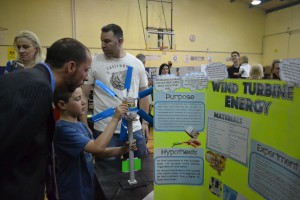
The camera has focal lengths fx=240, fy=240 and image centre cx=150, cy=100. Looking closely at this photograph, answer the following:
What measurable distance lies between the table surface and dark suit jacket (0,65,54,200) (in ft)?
1.15

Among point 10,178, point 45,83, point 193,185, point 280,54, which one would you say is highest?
point 280,54

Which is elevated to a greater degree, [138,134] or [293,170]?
[293,170]

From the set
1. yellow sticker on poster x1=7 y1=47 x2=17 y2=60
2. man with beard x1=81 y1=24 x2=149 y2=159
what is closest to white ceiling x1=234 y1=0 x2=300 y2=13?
yellow sticker on poster x1=7 y1=47 x2=17 y2=60

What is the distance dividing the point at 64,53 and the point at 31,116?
1.02 feet

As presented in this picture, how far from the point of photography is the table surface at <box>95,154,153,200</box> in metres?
1.08

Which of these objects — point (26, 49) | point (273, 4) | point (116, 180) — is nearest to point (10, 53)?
point (26, 49)

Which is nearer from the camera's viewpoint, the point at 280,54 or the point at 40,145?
the point at 40,145

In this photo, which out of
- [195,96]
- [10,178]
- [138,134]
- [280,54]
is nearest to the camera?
[10,178]

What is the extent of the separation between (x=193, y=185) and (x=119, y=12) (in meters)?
5.80

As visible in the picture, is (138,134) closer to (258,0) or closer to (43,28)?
(43,28)

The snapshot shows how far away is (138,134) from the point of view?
5.63 feet

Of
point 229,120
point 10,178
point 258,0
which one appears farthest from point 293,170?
point 258,0

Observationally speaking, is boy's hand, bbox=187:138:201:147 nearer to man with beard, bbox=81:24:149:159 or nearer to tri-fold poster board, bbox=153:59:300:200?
tri-fold poster board, bbox=153:59:300:200

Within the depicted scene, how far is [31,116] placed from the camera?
2.25 feet
